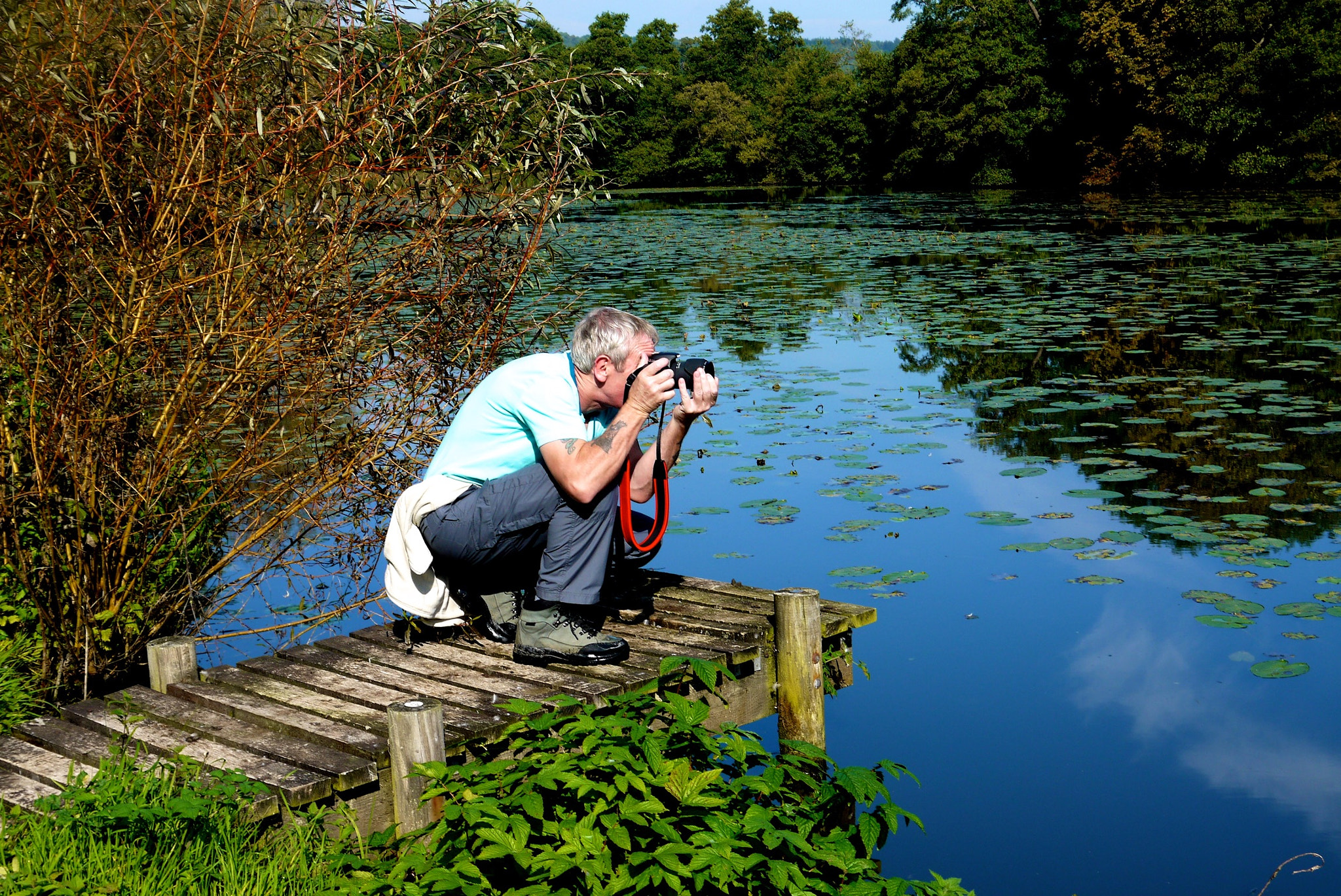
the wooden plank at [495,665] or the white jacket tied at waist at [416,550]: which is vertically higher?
the white jacket tied at waist at [416,550]

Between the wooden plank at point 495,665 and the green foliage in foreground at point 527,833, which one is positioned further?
the wooden plank at point 495,665

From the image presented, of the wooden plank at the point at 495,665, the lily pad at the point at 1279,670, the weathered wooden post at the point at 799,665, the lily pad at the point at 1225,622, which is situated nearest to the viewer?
the wooden plank at the point at 495,665

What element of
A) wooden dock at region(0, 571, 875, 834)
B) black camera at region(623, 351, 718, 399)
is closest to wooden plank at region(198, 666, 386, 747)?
wooden dock at region(0, 571, 875, 834)

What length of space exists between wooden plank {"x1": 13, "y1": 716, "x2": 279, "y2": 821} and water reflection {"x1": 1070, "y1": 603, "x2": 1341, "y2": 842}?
3.25 metres

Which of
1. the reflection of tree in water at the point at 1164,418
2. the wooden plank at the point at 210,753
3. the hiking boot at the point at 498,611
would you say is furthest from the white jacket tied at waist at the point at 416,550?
the reflection of tree in water at the point at 1164,418

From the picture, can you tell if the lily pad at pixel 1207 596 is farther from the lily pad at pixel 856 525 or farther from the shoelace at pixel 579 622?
the shoelace at pixel 579 622

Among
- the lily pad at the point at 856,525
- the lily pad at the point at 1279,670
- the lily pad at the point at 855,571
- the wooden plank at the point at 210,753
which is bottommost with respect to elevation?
the lily pad at the point at 1279,670

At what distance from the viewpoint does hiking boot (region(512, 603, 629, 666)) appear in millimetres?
3471

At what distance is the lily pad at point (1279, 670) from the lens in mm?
4242

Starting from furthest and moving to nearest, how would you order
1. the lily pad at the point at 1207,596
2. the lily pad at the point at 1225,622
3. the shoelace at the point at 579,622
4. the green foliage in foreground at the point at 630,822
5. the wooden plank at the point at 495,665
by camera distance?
the lily pad at the point at 1207,596 → the lily pad at the point at 1225,622 → the shoelace at the point at 579,622 → the wooden plank at the point at 495,665 → the green foliage in foreground at the point at 630,822

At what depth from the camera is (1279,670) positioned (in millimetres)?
4270

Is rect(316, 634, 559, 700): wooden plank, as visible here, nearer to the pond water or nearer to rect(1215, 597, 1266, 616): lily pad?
the pond water

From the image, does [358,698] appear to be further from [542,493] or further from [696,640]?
[696,640]

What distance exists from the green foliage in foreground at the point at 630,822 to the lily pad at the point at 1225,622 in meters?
2.45
